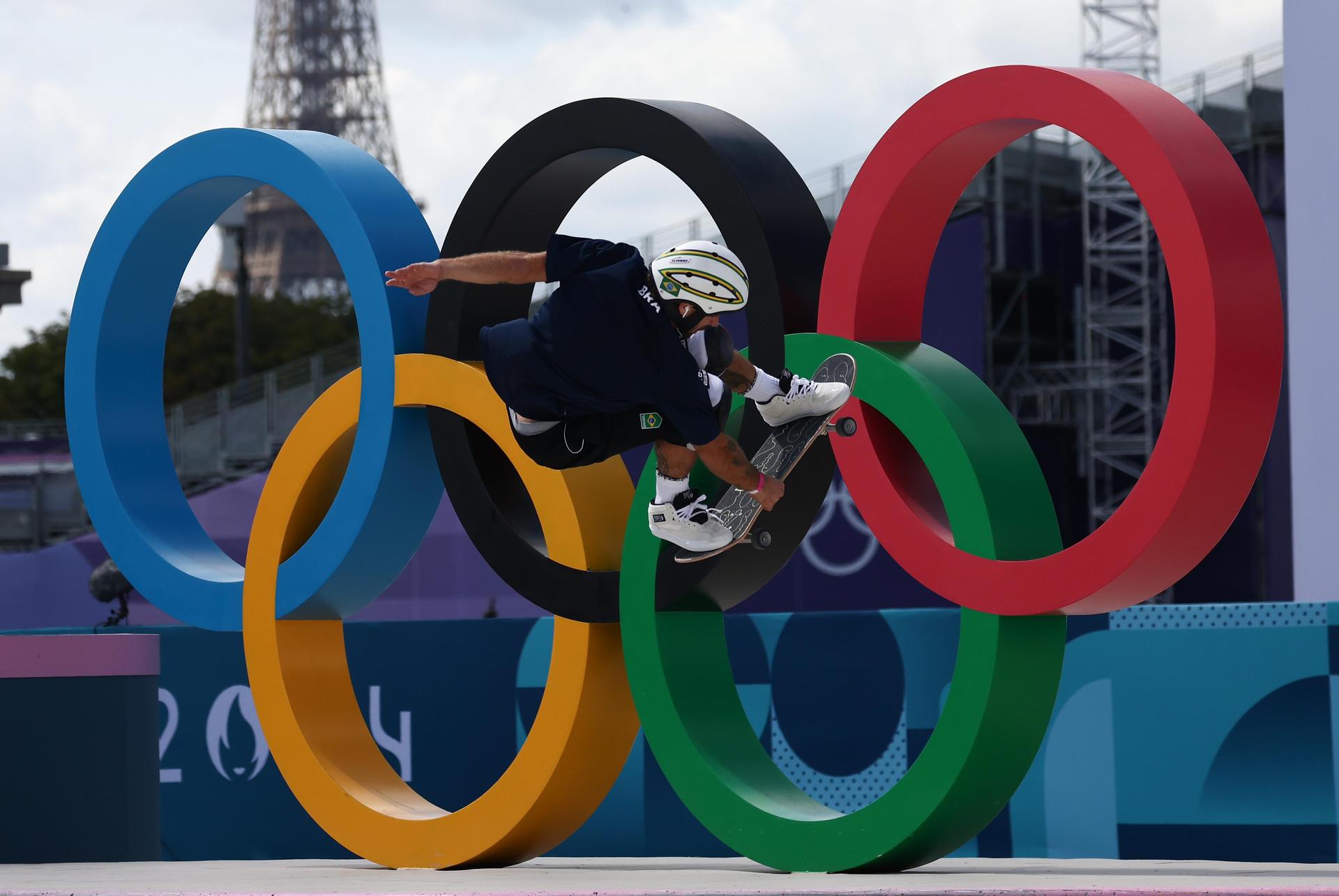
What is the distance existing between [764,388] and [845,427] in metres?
0.47

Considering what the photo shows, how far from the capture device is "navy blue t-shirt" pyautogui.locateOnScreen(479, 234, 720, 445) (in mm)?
8406

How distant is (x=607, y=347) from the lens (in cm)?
842

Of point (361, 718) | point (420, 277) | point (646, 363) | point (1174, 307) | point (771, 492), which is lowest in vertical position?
point (361, 718)

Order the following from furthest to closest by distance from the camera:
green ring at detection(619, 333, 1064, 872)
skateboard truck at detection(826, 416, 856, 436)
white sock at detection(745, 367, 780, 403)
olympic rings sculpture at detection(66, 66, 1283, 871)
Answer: skateboard truck at detection(826, 416, 856, 436)
white sock at detection(745, 367, 780, 403)
green ring at detection(619, 333, 1064, 872)
olympic rings sculpture at detection(66, 66, 1283, 871)

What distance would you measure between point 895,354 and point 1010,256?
22.9 m

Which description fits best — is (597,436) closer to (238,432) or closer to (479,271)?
(479,271)

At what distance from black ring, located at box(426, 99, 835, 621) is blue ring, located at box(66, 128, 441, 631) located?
374 mm

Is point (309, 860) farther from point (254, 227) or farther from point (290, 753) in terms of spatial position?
point (254, 227)

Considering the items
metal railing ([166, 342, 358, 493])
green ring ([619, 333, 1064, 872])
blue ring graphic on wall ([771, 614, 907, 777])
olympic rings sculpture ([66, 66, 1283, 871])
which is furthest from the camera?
metal railing ([166, 342, 358, 493])

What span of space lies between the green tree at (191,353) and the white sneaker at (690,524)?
160 ft

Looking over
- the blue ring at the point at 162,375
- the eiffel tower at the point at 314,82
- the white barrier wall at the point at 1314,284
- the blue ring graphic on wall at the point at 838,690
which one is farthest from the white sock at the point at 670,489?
the eiffel tower at the point at 314,82

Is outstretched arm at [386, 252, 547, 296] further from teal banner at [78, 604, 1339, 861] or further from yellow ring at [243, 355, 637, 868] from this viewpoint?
teal banner at [78, 604, 1339, 861]

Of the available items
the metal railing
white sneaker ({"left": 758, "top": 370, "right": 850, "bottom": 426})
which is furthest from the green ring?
the metal railing

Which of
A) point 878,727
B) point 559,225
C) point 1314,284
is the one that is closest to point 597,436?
point 559,225
